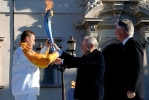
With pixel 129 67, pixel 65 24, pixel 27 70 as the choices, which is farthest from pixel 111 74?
pixel 65 24

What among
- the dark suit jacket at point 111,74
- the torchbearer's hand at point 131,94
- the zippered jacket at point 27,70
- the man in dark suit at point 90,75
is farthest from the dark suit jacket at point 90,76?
the torchbearer's hand at point 131,94

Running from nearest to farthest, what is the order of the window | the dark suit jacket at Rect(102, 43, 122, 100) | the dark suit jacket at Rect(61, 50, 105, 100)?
the dark suit jacket at Rect(102, 43, 122, 100) → the dark suit jacket at Rect(61, 50, 105, 100) → the window

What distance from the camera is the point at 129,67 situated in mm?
6539

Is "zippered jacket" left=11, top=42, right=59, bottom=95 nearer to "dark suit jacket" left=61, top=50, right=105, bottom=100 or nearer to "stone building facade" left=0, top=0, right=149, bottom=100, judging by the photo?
"dark suit jacket" left=61, top=50, right=105, bottom=100

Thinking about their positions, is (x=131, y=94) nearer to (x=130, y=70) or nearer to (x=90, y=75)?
(x=130, y=70)

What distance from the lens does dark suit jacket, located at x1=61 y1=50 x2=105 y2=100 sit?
23.7ft

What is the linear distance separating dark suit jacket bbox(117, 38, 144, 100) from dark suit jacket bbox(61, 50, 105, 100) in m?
0.60

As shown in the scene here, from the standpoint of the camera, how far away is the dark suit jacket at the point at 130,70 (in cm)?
645

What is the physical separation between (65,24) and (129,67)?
11257 millimetres

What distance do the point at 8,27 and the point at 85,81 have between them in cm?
1052

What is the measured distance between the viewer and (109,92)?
275 inches

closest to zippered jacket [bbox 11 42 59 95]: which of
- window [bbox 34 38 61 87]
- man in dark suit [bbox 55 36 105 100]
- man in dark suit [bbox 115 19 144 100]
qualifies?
man in dark suit [bbox 55 36 105 100]

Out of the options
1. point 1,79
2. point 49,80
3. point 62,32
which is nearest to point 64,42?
point 62,32

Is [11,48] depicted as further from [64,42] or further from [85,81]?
[85,81]
